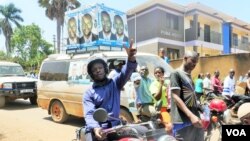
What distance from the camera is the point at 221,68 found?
15047mm

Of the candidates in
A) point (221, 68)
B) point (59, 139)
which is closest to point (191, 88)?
point (59, 139)

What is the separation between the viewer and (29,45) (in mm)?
36594

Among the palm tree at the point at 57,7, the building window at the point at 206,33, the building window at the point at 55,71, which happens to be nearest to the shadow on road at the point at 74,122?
the building window at the point at 55,71

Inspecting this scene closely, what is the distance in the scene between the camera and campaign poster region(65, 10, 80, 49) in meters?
9.09

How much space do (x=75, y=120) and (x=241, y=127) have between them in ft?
25.9

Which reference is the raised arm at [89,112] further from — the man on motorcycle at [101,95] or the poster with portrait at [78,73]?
the poster with portrait at [78,73]

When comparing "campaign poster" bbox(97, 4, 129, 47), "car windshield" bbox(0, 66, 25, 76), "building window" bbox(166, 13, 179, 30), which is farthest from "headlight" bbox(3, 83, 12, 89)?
"building window" bbox(166, 13, 179, 30)

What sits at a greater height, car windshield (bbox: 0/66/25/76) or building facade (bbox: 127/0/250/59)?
building facade (bbox: 127/0/250/59)

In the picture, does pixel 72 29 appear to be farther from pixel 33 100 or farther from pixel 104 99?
pixel 104 99

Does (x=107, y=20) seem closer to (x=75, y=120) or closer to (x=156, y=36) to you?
(x=75, y=120)

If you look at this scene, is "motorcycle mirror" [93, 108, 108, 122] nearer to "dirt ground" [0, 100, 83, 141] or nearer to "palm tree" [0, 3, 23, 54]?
"dirt ground" [0, 100, 83, 141]

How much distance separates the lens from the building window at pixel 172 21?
2330 centimetres

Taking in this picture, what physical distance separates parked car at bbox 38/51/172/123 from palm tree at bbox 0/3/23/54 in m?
46.1

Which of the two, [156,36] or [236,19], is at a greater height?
[236,19]
